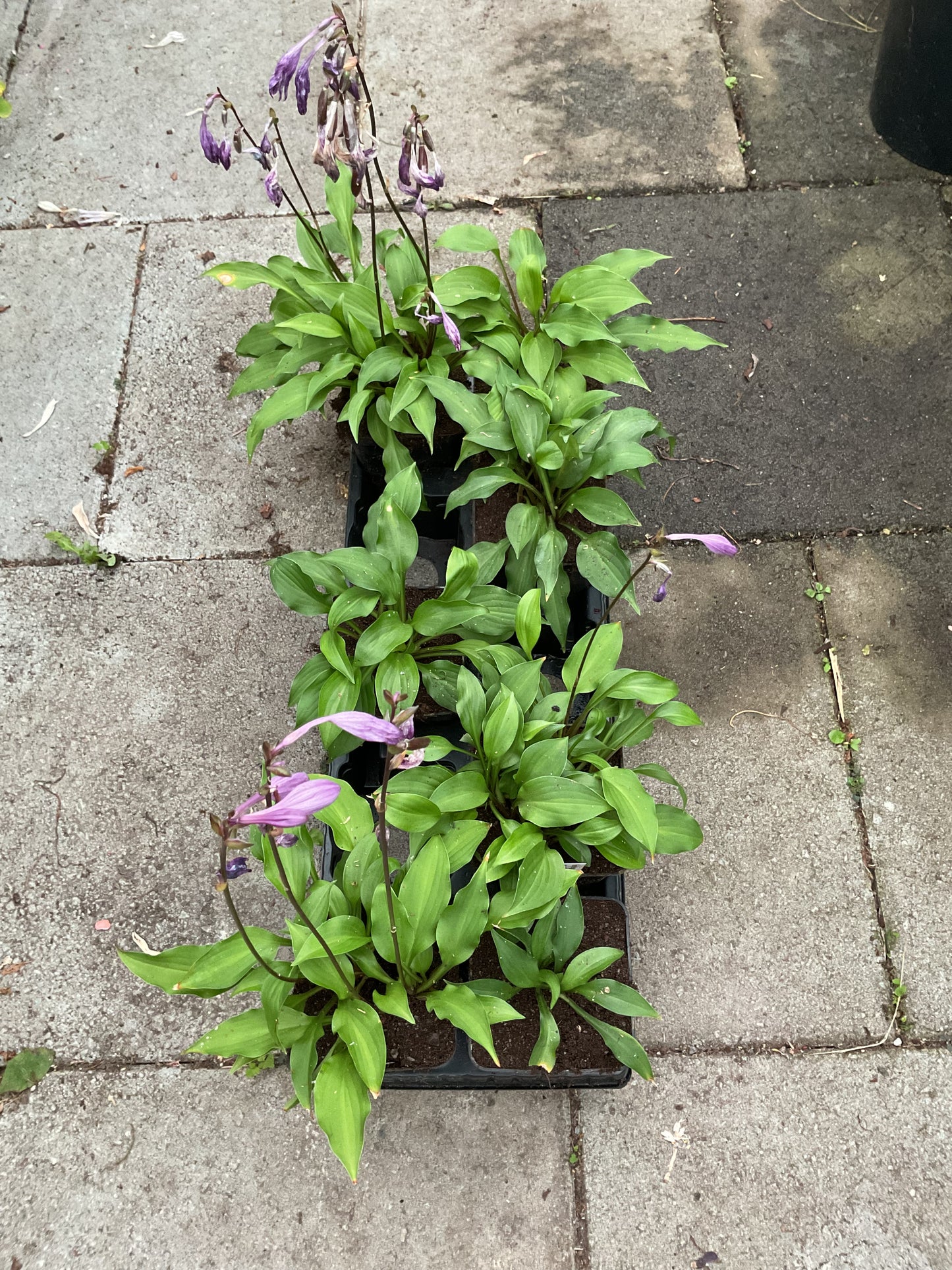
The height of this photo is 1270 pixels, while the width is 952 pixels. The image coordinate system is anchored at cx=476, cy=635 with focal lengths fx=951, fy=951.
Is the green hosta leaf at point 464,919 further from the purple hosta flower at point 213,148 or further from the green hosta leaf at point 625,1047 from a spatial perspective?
the purple hosta flower at point 213,148

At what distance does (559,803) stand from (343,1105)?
0.67 m

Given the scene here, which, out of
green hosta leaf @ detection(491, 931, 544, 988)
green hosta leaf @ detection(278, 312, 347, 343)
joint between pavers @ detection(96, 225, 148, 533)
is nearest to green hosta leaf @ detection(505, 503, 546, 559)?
green hosta leaf @ detection(278, 312, 347, 343)

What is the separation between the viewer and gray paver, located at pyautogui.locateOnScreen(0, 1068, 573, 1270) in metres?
2.10

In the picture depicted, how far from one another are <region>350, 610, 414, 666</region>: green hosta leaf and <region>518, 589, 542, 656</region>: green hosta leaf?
9.5 inches

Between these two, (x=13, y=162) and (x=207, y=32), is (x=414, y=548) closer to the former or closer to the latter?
(x=13, y=162)

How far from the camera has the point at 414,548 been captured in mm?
2195

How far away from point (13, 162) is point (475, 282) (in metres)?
2.35

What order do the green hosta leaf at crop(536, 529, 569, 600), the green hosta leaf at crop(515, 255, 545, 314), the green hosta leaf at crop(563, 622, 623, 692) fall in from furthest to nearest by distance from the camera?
1. the green hosta leaf at crop(515, 255, 545, 314)
2. the green hosta leaf at crop(536, 529, 569, 600)
3. the green hosta leaf at crop(563, 622, 623, 692)

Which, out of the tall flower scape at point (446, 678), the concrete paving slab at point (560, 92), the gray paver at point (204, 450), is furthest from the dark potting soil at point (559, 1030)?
the concrete paving slab at point (560, 92)

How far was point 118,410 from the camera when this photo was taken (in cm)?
316

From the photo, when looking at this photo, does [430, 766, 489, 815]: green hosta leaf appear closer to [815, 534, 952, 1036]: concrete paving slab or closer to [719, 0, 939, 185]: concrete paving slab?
[815, 534, 952, 1036]: concrete paving slab

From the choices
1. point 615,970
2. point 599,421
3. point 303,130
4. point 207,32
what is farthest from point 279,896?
point 207,32

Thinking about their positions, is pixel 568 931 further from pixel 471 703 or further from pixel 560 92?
pixel 560 92

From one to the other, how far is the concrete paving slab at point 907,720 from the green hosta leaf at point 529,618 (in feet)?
3.49
